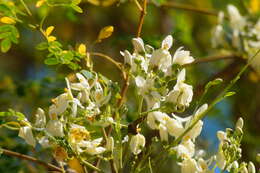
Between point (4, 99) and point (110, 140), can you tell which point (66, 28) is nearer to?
point (4, 99)

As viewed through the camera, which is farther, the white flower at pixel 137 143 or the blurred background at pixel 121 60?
the blurred background at pixel 121 60

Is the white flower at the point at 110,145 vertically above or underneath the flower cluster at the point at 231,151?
underneath

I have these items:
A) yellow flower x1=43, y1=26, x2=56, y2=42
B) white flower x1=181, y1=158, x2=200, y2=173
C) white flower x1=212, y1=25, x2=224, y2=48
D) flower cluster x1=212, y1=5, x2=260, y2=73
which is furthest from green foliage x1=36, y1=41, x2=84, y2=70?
white flower x1=212, y1=25, x2=224, y2=48

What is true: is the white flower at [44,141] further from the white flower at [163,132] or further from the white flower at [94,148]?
the white flower at [163,132]

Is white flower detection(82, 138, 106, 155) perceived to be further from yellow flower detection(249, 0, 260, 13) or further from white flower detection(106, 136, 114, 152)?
yellow flower detection(249, 0, 260, 13)

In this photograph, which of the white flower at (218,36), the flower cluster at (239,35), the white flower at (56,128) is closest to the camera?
the white flower at (56,128)

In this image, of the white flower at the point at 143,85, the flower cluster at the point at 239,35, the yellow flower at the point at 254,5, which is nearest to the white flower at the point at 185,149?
the white flower at the point at 143,85

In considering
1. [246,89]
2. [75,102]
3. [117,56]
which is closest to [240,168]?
[75,102]
